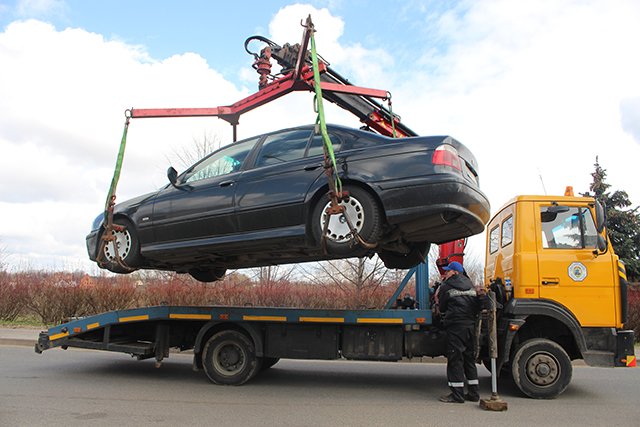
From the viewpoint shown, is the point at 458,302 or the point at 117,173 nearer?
the point at 458,302

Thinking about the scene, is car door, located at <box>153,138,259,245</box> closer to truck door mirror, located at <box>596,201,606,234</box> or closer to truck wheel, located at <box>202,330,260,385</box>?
truck wheel, located at <box>202,330,260,385</box>

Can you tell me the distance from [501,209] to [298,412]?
377 cm

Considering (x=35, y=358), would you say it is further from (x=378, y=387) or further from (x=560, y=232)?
(x=560, y=232)

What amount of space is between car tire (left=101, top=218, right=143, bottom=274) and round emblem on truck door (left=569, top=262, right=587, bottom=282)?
5.23 meters

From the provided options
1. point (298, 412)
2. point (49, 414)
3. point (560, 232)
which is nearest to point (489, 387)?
point (560, 232)

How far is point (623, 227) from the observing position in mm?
16906

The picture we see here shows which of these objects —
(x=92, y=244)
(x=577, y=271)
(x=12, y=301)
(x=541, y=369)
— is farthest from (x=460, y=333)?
(x=12, y=301)

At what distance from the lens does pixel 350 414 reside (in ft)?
14.4

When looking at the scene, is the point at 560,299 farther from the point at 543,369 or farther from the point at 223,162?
the point at 223,162

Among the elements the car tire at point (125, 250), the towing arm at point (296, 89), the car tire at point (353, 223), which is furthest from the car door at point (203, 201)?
the car tire at point (353, 223)

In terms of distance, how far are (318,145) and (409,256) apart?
1877 millimetres

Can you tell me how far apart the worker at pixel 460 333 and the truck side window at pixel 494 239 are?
1.27 meters

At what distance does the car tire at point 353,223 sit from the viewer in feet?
13.7

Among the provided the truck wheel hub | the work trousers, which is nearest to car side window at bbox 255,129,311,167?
the work trousers
